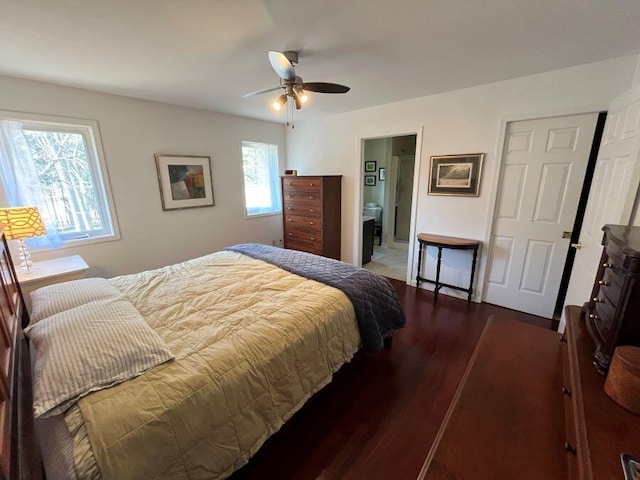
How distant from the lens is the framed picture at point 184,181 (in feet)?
10.6

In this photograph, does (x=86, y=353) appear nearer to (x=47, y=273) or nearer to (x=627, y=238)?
(x=47, y=273)

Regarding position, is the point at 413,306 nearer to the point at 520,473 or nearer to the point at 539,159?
the point at 539,159

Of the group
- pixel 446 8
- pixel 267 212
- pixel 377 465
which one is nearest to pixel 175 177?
pixel 267 212

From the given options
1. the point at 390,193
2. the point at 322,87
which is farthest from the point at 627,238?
the point at 390,193

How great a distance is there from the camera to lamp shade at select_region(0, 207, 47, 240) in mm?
1971

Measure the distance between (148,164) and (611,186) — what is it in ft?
14.3

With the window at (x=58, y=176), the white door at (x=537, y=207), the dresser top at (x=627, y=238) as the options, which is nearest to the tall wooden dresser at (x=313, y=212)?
the white door at (x=537, y=207)

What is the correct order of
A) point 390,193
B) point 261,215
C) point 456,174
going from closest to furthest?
point 456,174 → point 261,215 → point 390,193

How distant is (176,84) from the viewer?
2.56m

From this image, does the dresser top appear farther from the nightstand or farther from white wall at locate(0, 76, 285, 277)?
white wall at locate(0, 76, 285, 277)

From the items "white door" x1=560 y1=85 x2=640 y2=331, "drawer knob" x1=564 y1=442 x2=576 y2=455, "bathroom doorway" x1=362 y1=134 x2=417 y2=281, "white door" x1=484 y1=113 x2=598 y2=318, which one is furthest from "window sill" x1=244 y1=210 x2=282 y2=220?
"drawer knob" x1=564 y1=442 x2=576 y2=455

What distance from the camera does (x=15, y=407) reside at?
966 mm

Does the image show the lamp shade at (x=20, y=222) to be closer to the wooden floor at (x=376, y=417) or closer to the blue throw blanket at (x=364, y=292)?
the blue throw blanket at (x=364, y=292)

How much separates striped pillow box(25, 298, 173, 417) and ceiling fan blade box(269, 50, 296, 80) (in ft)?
5.68
